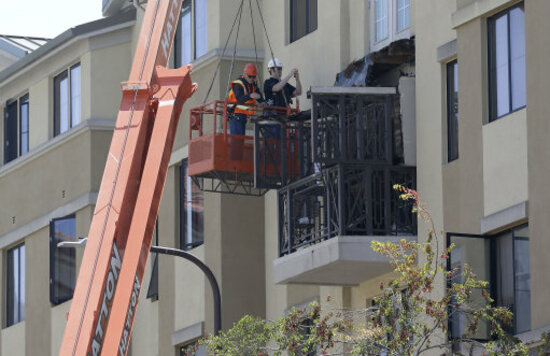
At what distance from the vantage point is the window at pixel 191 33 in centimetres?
3950

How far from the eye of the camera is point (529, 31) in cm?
2805

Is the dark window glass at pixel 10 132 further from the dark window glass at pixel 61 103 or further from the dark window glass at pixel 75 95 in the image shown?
the dark window glass at pixel 75 95

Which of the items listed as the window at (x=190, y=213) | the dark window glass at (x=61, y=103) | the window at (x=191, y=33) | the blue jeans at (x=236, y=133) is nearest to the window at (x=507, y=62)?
the blue jeans at (x=236, y=133)

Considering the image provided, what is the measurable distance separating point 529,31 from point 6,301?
22395 mm

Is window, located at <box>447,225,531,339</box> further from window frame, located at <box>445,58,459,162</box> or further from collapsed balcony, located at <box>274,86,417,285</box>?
collapsed balcony, located at <box>274,86,417,285</box>

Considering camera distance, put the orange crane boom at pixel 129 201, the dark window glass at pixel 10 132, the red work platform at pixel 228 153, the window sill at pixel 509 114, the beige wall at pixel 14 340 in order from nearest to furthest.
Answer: the orange crane boom at pixel 129 201, the window sill at pixel 509 114, the red work platform at pixel 228 153, the beige wall at pixel 14 340, the dark window glass at pixel 10 132

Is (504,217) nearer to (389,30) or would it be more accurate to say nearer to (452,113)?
(452,113)

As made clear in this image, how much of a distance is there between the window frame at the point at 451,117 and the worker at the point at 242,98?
14.8 feet

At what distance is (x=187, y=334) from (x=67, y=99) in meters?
8.54

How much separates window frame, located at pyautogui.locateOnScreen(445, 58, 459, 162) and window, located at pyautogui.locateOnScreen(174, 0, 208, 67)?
358 inches

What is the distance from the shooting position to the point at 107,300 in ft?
82.5

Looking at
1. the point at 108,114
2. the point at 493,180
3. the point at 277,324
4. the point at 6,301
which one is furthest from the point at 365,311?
the point at 6,301

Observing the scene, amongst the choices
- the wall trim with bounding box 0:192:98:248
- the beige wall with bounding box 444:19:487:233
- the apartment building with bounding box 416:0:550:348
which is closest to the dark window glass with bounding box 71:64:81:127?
the wall trim with bounding box 0:192:98:248

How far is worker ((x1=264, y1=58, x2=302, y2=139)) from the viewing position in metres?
34.1
